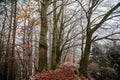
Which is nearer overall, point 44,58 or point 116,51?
point 44,58

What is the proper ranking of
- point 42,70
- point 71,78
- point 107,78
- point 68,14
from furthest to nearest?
point 68,14, point 107,78, point 42,70, point 71,78

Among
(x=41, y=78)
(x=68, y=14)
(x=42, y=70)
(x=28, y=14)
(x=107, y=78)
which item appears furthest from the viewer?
(x=68, y=14)

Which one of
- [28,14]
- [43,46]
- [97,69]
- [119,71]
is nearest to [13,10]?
[28,14]

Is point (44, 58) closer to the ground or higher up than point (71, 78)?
higher up

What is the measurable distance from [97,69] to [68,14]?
10.0 meters

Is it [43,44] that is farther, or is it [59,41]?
[59,41]

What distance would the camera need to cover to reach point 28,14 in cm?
2452

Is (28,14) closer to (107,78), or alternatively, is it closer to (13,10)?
(13,10)

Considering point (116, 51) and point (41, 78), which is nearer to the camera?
point (41, 78)

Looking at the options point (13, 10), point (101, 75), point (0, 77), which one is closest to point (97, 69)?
point (101, 75)

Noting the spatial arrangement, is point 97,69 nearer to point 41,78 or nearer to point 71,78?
point 71,78

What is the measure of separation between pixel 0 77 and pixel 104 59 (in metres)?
14.7

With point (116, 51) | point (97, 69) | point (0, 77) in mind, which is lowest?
point (0, 77)

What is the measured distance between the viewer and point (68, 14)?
93.5 ft
